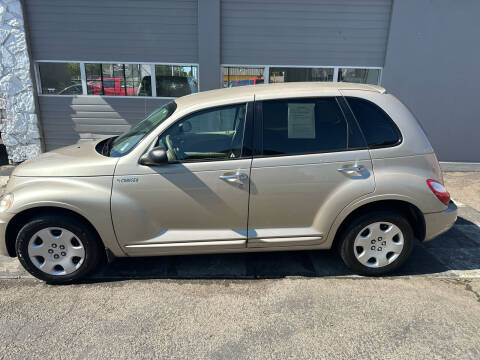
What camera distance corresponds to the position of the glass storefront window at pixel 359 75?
24.1 ft

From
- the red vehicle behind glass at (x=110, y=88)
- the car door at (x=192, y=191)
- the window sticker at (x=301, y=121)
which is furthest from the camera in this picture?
the red vehicle behind glass at (x=110, y=88)

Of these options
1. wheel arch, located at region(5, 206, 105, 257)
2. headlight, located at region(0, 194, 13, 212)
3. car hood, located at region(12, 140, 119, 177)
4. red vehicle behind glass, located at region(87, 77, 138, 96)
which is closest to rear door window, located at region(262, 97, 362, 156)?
car hood, located at region(12, 140, 119, 177)

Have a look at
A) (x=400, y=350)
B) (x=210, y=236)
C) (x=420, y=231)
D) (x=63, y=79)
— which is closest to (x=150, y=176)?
(x=210, y=236)

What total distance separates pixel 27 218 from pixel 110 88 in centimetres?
503

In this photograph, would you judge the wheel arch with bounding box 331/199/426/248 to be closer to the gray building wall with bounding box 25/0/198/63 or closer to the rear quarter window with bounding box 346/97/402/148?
the rear quarter window with bounding box 346/97/402/148

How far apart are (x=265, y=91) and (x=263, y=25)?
4.46 m

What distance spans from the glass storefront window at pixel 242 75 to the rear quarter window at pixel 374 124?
4450 millimetres

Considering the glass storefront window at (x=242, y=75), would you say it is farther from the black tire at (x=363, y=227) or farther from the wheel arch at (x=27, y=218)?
the wheel arch at (x=27, y=218)

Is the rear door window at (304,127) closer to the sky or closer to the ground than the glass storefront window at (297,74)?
closer to the ground

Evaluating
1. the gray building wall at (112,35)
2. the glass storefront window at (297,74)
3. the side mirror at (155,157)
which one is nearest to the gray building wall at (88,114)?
the gray building wall at (112,35)

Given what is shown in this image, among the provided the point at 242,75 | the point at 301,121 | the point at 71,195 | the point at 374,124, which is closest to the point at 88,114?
the point at 242,75

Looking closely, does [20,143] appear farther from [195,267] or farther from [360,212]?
[360,212]

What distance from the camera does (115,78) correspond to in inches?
289

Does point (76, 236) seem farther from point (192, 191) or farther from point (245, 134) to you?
point (245, 134)
